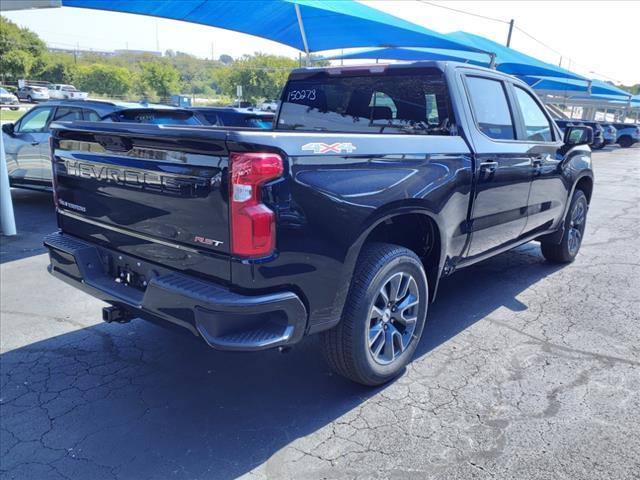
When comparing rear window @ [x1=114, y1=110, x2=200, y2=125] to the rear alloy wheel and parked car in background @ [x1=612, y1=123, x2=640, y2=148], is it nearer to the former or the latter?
the rear alloy wheel

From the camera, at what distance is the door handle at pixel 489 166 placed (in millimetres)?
3875

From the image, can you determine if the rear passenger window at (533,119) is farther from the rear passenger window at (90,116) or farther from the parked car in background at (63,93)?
the parked car in background at (63,93)

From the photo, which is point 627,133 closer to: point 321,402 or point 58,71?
point 321,402

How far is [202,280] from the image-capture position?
258 centimetres

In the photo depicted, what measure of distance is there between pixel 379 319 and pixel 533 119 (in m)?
2.86

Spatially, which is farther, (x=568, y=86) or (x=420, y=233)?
(x=568, y=86)

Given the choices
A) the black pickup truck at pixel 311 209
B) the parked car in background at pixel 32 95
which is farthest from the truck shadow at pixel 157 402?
the parked car in background at pixel 32 95

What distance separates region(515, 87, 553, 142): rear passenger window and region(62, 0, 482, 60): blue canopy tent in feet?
17.4

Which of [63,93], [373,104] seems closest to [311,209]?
[373,104]

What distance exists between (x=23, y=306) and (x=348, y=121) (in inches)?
130

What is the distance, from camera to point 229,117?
7859mm

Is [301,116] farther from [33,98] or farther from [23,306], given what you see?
[33,98]

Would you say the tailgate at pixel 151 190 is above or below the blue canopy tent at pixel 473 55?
below

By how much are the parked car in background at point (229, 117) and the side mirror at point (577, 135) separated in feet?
13.9
